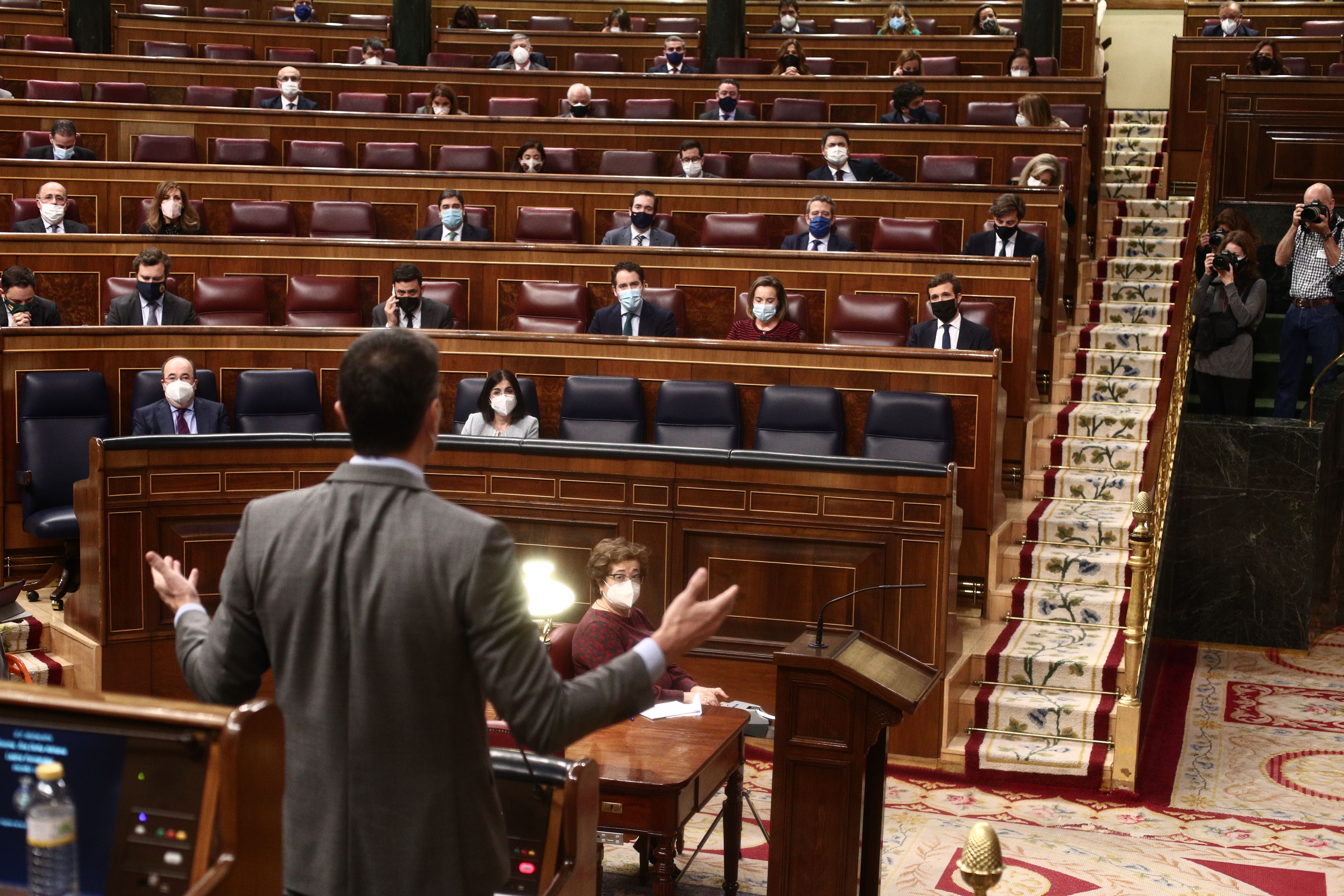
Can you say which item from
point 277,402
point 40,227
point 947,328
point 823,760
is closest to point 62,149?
point 40,227

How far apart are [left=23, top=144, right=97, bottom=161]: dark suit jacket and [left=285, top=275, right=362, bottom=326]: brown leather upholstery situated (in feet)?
5.37

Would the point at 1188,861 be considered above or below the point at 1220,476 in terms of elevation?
below

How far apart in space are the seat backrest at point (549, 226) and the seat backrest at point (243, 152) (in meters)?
1.49

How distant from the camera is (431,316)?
528 cm

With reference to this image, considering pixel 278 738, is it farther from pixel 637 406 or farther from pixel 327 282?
pixel 327 282

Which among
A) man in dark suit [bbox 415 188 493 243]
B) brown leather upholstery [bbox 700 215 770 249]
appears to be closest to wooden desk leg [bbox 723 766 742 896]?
brown leather upholstery [bbox 700 215 770 249]

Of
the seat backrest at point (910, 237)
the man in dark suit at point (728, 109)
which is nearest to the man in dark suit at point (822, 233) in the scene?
the seat backrest at point (910, 237)

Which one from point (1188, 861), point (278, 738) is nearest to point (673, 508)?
point (1188, 861)

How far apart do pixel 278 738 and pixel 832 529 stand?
2848 millimetres

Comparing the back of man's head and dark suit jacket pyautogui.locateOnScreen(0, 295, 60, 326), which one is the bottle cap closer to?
the back of man's head

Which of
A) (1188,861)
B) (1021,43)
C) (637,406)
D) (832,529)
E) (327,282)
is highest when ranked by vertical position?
(1021,43)

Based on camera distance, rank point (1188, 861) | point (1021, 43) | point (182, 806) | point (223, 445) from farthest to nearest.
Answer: point (1021, 43)
point (223, 445)
point (1188, 861)
point (182, 806)

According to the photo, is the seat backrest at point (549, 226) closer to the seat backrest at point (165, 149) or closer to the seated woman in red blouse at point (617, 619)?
the seat backrest at point (165, 149)

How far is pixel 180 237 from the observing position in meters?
5.62
